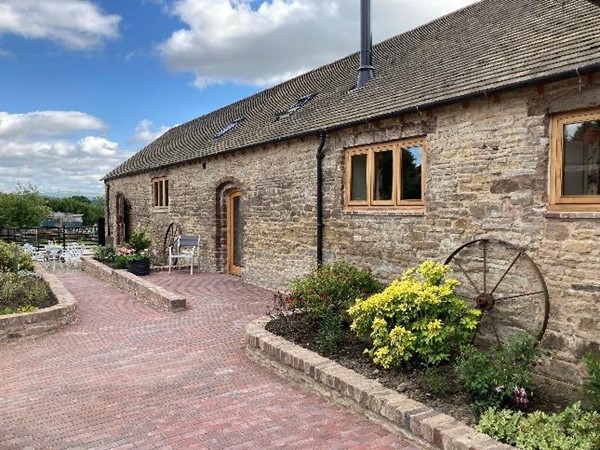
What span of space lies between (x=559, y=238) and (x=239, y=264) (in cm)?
1017

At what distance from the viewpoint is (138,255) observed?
49.9 feet

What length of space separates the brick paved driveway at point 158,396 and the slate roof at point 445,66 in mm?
4229

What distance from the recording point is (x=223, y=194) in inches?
575

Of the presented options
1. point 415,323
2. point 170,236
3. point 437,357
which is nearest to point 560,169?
point 415,323

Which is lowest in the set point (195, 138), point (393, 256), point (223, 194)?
point (393, 256)

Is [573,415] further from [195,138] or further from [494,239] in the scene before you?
[195,138]

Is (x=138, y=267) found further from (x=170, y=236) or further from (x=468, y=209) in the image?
(x=468, y=209)

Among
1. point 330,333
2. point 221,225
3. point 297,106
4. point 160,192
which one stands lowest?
point 330,333

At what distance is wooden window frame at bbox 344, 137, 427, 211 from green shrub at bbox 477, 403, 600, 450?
3.99 metres

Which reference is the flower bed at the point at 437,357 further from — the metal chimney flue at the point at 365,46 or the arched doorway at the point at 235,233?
the arched doorway at the point at 235,233

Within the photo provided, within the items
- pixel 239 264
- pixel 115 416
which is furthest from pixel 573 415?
pixel 239 264

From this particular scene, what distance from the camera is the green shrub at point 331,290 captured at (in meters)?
7.29

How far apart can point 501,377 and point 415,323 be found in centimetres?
124

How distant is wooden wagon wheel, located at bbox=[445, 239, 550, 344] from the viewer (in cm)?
589
